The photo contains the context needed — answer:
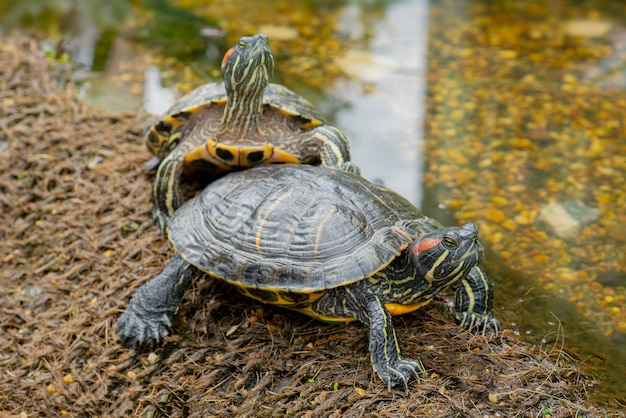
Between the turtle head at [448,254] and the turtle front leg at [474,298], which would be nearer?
the turtle head at [448,254]

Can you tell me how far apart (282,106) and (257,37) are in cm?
57

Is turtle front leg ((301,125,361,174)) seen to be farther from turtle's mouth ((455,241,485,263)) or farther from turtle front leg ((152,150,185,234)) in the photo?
turtle's mouth ((455,241,485,263))

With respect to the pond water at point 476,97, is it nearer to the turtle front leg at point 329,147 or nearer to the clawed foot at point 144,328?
the turtle front leg at point 329,147

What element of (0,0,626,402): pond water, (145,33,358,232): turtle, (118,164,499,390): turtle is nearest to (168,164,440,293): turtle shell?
(118,164,499,390): turtle

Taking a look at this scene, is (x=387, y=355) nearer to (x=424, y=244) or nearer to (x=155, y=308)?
(x=424, y=244)

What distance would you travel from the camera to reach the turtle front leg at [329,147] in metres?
4.43

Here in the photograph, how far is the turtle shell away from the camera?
11.2ft

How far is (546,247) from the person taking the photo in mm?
4641

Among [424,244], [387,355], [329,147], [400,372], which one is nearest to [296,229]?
[424,244]

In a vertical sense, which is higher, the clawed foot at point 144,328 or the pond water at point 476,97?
the pond water at point 476,97

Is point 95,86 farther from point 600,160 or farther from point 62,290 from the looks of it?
point 600,160

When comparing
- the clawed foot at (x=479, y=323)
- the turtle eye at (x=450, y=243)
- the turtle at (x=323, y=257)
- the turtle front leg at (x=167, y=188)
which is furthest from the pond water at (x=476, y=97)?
the turtle front leg at (x=167, y=188)

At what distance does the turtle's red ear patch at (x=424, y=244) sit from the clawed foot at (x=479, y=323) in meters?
0.70

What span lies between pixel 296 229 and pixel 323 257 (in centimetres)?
26
